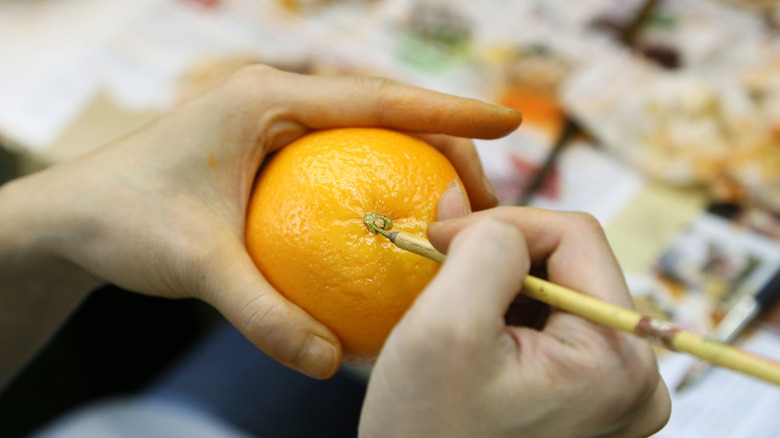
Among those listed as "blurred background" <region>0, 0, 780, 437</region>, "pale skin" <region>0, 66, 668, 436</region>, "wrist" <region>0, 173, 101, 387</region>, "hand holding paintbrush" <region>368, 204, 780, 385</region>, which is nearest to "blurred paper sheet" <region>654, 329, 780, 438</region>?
"blurred background" <region>0, 0, 780, 437</region>

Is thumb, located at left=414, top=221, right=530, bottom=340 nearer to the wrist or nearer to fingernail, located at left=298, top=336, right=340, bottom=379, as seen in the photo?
fingernail, located at left=298, top=336, right=340, bottom=379

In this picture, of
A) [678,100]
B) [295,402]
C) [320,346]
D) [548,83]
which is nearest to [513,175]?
[548,83]

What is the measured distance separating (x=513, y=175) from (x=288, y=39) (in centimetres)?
84

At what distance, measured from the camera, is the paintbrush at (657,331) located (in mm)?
431

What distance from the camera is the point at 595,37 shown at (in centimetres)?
162

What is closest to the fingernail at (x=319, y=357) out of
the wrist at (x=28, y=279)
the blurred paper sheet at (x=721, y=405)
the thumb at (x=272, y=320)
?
the thumb at (x=272, y=320)

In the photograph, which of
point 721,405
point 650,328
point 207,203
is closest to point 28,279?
point 207,203

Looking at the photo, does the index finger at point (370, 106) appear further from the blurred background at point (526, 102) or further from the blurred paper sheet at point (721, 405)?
the blurred paper sheet at point (721, 405)

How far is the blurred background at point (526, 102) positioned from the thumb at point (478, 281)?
84 cm

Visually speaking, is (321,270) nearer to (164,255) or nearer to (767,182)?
(164,255)

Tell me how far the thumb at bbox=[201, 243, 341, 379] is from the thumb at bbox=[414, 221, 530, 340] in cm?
23

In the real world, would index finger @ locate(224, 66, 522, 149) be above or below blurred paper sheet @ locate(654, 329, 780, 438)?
above

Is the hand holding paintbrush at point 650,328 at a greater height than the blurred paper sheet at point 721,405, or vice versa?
the hand holding paintbrush at point 650,328

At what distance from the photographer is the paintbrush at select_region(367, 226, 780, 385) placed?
431 mm
